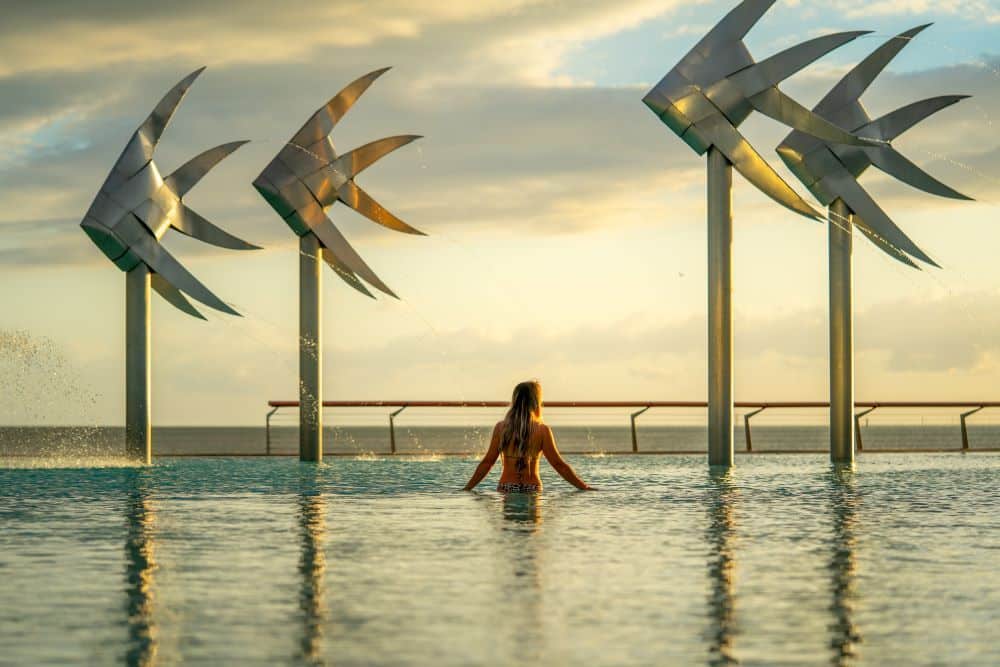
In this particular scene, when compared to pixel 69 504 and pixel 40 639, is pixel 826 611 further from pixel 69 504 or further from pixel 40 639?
pixel 69 504

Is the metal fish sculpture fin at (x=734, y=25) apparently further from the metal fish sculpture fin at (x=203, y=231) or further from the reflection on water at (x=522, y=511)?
the reflection on water at (x=522, y=511)

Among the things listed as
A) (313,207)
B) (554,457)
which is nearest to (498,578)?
(554,457)

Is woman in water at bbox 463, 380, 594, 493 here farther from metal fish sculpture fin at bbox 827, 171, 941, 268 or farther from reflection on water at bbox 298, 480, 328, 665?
metal fish sculpture fin at bbox 827, 171, 941, 268

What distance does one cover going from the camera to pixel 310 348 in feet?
85.8

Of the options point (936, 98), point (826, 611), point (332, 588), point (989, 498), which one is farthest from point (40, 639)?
point (936, 98)

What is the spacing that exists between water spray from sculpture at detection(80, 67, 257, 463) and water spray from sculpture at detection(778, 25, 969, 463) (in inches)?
395

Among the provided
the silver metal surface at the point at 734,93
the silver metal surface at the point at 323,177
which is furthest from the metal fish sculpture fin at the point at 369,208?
the silver metal surface at the point at 734,93

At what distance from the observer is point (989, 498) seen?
51.6ft

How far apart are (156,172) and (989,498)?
49.8 feet

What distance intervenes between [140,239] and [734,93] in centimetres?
983

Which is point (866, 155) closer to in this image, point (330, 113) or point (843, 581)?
point (330, 113)

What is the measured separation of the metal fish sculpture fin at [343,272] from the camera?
2675cm

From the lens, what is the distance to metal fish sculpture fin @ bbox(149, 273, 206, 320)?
85.3 ft

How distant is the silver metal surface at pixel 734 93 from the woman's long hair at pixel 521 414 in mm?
10435
